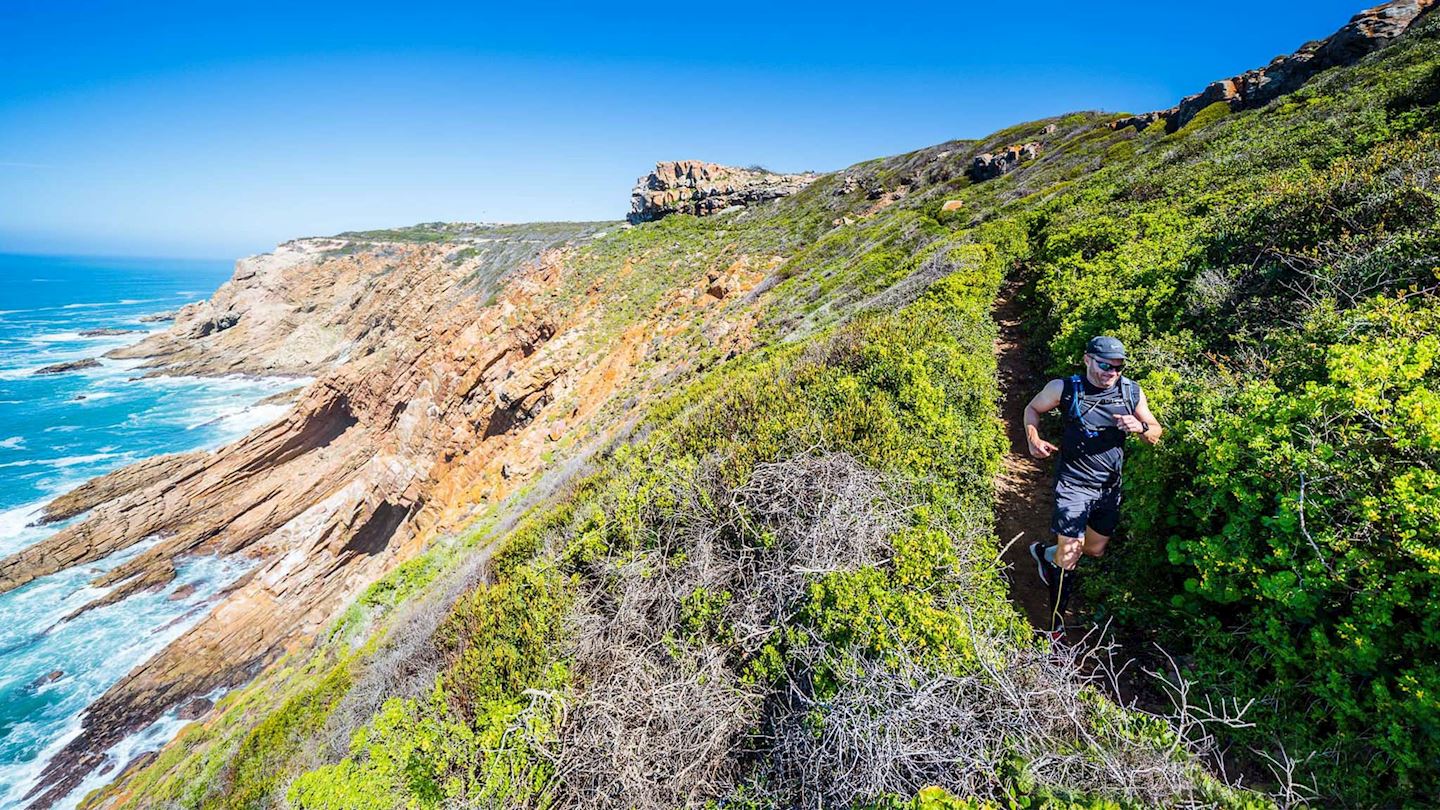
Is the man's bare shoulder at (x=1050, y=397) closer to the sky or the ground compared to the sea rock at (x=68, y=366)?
closer to the sky

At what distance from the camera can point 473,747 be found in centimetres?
423

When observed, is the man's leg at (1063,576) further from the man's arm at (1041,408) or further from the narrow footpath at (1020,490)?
the man's arm at (1041,408)

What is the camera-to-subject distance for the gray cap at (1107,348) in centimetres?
373

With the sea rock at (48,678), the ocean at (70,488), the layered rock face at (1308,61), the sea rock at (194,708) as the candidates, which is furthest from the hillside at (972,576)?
the sea rock at (48,678)

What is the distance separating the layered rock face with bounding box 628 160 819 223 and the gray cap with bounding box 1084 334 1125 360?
4819cm

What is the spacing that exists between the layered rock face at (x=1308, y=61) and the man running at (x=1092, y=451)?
26530 mm

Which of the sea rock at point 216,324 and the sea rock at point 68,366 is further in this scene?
the sea rock at point 216,324

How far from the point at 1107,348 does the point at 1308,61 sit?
28.7 m

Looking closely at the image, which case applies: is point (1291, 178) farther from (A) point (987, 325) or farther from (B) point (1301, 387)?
(B) point (1301, 387)

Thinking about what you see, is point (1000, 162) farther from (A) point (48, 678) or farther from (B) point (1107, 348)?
(A) point (48, 678)

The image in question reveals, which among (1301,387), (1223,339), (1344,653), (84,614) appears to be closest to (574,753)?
(1344,653)

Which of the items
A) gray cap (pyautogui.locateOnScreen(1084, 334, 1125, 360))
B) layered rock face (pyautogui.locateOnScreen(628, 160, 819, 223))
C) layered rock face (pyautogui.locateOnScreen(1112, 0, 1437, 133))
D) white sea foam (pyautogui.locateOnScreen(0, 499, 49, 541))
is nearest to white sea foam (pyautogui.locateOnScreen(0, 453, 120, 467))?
white sea foam (pyautogui.locateOnScreen(0, 499, 49, 541))

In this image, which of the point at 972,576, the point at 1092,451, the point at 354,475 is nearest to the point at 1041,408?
the point at 1092,451

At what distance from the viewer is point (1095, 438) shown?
153 inches
